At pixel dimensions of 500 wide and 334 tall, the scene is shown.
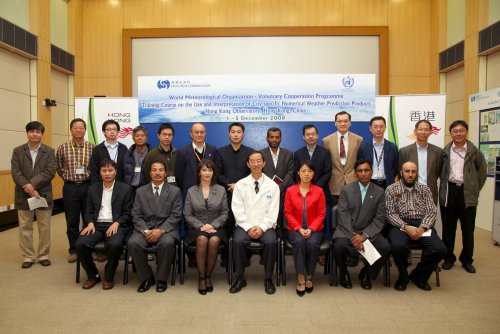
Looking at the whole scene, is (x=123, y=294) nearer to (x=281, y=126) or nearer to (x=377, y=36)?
(x=281, y=126)

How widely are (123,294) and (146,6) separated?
6.83m

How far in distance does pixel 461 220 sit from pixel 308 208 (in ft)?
5.67

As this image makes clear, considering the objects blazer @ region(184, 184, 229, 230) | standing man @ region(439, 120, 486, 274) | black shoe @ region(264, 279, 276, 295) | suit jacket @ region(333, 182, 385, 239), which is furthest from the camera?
standing man @ region(439, 120, 486, 274)

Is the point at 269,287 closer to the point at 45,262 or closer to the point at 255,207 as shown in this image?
the point at 255,207

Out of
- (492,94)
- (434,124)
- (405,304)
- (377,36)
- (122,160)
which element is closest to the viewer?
(405,304)

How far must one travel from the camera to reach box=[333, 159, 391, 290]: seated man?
3498mm

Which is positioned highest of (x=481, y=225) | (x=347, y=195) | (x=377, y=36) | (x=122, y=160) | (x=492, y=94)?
(x=377, y=36)

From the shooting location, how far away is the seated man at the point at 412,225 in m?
3.47

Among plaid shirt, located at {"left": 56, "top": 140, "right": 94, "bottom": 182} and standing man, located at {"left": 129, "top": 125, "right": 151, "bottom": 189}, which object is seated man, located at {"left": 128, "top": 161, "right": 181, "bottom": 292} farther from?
plaid shirt, located at {"left": 56, "top": 140, "right": 94, "bottom": 182}

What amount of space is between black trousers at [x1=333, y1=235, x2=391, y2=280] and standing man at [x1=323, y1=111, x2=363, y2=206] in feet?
2.87

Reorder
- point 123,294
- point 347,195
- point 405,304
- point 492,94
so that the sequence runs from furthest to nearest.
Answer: point 492,94
point 347,195
point 123,294
point 405,304

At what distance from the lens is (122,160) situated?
4.34 m

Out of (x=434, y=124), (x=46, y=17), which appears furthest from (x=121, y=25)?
(x=434, y=124)

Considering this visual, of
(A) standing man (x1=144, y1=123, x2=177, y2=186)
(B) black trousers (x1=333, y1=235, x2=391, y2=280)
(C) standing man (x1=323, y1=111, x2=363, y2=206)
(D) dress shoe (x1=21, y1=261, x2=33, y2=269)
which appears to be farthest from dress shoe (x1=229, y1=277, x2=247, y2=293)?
(D) dress shoe (x1=21, y1=261, x2=33, y2=269)
